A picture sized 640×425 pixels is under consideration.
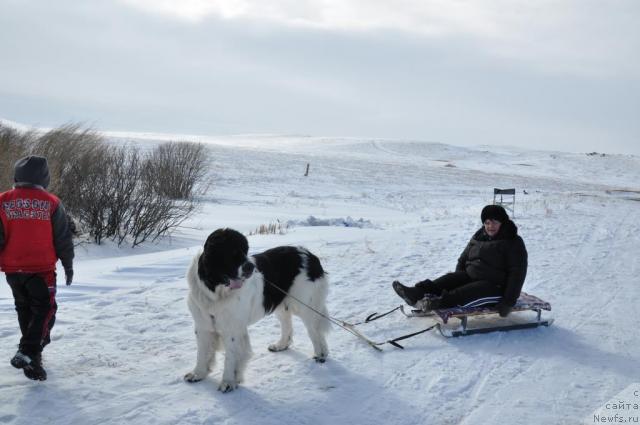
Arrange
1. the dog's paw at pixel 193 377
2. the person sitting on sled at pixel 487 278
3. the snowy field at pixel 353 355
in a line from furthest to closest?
the person sitting on sled at pixel 487 278, the dog's paw at pixel 193 377, the snowy field at pixel 353 355

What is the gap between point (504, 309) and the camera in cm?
643

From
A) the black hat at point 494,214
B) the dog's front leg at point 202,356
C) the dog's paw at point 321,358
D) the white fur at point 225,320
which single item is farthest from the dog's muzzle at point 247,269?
the black hat at point 494,214

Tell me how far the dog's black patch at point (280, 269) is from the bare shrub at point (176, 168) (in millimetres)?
14007

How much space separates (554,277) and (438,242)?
10.8 ft

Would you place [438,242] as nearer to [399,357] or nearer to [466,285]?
[466,285]

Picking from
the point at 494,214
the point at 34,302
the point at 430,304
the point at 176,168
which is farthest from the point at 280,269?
the point at 176,168

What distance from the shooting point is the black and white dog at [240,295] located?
4.69 metres

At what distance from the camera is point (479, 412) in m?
4.54

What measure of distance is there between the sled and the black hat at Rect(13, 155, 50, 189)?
176 inches

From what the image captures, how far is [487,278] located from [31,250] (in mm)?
5001

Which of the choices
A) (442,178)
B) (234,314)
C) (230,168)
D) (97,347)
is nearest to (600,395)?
(234,314)

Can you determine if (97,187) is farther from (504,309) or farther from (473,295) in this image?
(504,309)

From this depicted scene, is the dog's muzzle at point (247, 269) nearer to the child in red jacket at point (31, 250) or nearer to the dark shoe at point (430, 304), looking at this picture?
the child in red jacket at point (31, 250)

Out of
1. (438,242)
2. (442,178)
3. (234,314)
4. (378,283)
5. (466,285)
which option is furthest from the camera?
(442,178)
